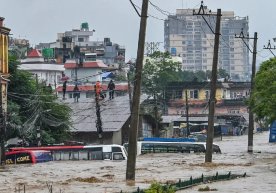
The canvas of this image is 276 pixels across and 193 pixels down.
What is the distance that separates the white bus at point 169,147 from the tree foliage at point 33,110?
7062 mm

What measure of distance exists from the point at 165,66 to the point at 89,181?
381 feet

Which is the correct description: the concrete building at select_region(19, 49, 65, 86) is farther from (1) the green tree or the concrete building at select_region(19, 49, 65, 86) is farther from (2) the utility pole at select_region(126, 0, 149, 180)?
(2) the utility pole at select_region(126, 0, 149, 180)

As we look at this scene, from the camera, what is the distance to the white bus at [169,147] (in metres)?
69.6

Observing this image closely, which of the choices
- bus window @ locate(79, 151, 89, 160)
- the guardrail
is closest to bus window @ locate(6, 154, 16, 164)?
bus window @ locate(79, 151, 89, 160)

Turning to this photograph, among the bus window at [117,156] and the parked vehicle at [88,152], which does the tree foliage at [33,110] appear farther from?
the bus window at [117,156]

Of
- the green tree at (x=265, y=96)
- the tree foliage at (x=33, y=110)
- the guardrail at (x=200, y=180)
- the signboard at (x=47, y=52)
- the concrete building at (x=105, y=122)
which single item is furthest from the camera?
the signboard at (x=47, y=52)

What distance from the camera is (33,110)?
68938 mm

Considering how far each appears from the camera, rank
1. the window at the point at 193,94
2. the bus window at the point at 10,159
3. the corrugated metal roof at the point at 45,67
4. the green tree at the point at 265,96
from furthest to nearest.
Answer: the window at the point at 193,94, the corrugated metal roof at the point at 45,67, the bus window at the point at 10,159, the green tree at the point at 265,96

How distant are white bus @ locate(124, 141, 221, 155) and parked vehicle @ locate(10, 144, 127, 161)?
31.0 feet

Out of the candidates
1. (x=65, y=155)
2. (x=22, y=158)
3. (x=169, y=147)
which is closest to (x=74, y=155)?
(x=65, y=155)

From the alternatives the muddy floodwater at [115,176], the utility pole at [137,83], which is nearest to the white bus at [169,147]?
the muddy floodwater at [115,176]

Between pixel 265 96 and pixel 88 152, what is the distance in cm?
1281

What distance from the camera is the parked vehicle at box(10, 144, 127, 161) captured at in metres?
58.8

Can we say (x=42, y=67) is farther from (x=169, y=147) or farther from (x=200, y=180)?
(x=200, y=180)
